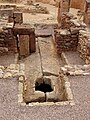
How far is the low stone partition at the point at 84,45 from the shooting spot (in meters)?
8.60

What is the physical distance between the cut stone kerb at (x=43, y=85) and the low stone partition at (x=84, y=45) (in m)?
1.95

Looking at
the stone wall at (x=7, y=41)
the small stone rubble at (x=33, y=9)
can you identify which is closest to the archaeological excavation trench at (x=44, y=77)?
the stone wall at (x=7, y=41)

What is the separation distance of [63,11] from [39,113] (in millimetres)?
10037

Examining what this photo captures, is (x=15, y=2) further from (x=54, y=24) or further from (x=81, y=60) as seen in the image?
(x=81, y=60)

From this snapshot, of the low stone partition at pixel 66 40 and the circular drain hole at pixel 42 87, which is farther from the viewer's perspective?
the low stone partition at pixel 66 40

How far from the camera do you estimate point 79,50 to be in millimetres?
9789

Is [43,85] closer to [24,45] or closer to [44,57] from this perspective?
[44,57]

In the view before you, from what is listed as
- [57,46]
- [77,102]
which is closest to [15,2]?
[57,46]

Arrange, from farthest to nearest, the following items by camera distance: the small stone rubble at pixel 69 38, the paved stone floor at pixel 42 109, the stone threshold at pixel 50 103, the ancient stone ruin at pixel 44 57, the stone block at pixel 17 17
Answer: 1. the stone block at pixel 17 17
2. the small stone rubble at pixel 69 38
3. the ancient stone ruin at pixel 44 57
4. the stone threshold at pixel 50 103
5. the paved stone floor at pixel 42 109

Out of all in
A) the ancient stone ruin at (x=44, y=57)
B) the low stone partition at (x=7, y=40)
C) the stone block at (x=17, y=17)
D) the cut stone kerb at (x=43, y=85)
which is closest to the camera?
the ancient stone ruin at (x=44, y=57)

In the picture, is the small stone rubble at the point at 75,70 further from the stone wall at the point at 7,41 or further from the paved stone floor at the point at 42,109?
the stone wall at the point at 7,41

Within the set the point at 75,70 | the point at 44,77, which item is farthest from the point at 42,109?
the point at 44,77

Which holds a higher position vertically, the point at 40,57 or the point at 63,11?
the point at 63,11

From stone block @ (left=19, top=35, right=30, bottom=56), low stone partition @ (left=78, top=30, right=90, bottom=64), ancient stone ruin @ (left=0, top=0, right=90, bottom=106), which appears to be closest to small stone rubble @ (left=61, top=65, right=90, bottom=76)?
ancient stone ruin @ (left=0, top=0, right=90, bottom=106)
